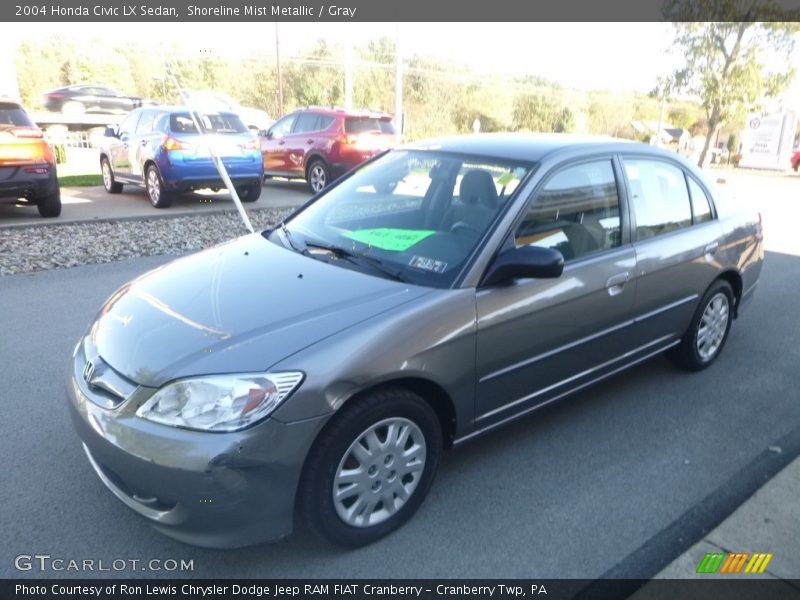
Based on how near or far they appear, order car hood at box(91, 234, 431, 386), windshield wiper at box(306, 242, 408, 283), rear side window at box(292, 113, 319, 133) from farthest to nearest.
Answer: rear side window at box(292, 113, 319, 133) < windshield wiper at box(306, 242, 408, 283) < car hood at box(91, 234, 431, 386)

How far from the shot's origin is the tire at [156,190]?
10523mm

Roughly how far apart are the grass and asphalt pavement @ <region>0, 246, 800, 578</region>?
10.2 m

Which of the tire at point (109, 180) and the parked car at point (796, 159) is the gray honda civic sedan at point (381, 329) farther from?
the parked car at point (796, 159)

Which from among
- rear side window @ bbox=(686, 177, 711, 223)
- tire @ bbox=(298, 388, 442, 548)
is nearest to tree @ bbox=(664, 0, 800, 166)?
rear side window @ bbox=(686, 177, 711, 223)

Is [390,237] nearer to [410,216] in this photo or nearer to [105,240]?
[410,216]

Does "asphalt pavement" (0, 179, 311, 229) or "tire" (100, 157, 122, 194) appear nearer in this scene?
"asphalt pavement" (0, 179, 311, 229)

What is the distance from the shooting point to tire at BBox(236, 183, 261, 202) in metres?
11.9

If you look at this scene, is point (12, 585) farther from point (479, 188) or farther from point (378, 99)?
point (378, 99)

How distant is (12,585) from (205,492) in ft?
3.02

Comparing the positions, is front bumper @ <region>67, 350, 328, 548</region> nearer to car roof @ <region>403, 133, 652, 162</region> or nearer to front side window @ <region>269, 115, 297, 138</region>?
car roof @ <region>403, 133, 652, 162</region>

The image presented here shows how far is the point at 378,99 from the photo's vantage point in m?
42.1

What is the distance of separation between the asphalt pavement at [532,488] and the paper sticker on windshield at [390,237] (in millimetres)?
1162

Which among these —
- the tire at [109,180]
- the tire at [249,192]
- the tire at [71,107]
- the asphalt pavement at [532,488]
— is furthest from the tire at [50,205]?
the tire at [71,107]

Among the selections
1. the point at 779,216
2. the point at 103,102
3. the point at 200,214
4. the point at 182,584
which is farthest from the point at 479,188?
the point at 103,102
